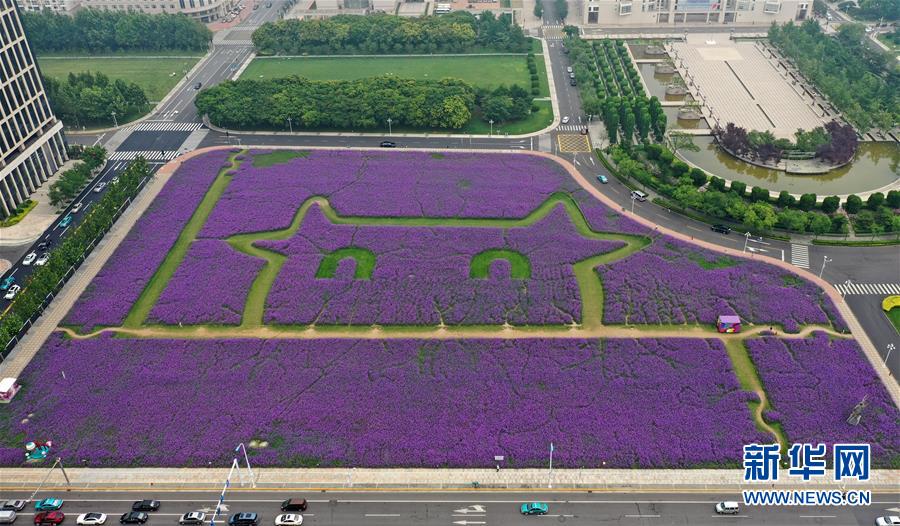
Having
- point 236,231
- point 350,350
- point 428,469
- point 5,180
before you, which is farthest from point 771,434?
point 5,180

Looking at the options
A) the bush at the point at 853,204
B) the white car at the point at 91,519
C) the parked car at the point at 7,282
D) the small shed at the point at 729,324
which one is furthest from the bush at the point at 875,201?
the parked car at the point at 7,282

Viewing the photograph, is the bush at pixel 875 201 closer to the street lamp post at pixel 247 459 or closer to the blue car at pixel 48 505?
the street lamp post at pixel 247 459

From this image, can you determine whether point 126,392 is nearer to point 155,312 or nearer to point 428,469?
point 155,312

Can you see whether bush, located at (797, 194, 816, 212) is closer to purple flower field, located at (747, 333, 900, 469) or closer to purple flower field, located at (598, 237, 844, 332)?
purple flower field, located at (598, 237, 844, 332)

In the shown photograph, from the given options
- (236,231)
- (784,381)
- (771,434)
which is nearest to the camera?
(771,434)

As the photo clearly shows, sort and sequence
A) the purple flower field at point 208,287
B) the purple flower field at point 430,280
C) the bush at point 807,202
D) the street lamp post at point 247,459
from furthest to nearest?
the bush at point 807,202 → the purple flower field at point 208,287 → the purple flower field at point 430,280 → the street lamp post at point 247,459

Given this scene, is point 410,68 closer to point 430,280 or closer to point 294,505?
point 430,280

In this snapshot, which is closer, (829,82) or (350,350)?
(350,350)

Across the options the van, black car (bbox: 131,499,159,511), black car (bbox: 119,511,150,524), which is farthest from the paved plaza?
black car (bbox: 119,511,150,524)
